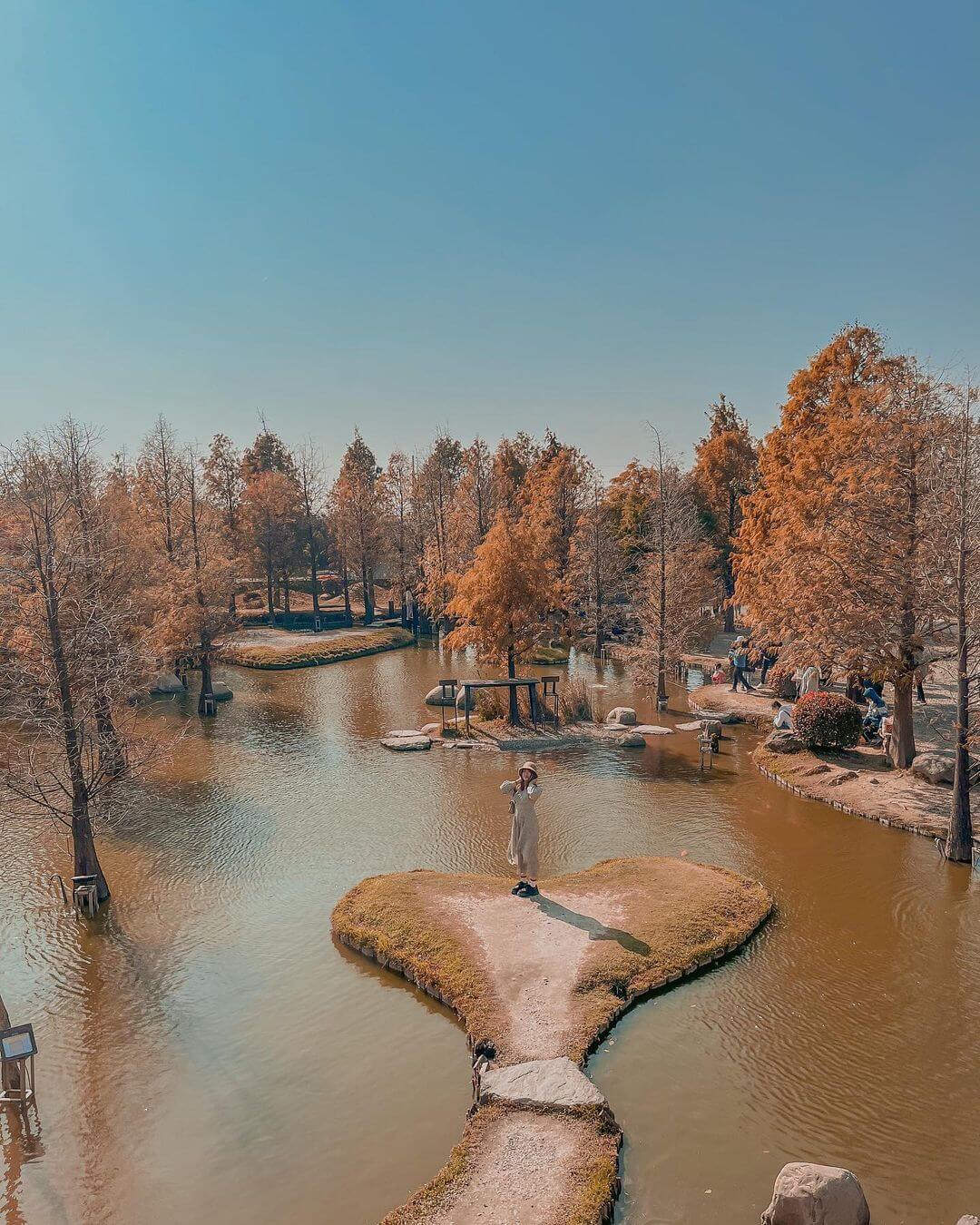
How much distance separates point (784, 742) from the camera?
992 inches

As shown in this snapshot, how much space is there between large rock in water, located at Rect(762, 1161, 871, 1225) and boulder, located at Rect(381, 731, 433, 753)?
19.7 m

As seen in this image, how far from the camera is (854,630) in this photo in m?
21.5

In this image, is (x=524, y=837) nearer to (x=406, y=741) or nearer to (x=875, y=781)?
(x=875, y=781)

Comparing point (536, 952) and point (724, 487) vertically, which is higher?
point (724, 487)

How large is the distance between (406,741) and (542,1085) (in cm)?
1808

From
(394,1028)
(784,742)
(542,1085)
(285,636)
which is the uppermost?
(285,636)

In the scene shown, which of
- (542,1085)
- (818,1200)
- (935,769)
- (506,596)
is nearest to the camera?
(818,1200)

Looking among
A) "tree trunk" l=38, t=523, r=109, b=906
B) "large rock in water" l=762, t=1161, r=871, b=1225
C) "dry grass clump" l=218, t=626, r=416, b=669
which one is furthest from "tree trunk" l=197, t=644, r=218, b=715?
"large rock in water" l=762, t=1161, r=871, b=1225

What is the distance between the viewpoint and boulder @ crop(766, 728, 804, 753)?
25047 millimetres

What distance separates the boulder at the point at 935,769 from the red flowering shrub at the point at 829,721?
3001mm

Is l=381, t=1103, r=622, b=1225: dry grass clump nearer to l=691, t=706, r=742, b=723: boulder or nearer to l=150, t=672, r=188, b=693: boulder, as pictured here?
l=691, t=706, r=742, b=723: boulder

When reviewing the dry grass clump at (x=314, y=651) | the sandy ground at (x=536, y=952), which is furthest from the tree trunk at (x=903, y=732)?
the dry grass clump at (x=314, y=651)

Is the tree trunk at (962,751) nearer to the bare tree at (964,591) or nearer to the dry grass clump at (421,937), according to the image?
the bare tree at (964,591)

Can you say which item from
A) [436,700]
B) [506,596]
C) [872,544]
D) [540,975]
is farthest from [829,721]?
[436,700]
